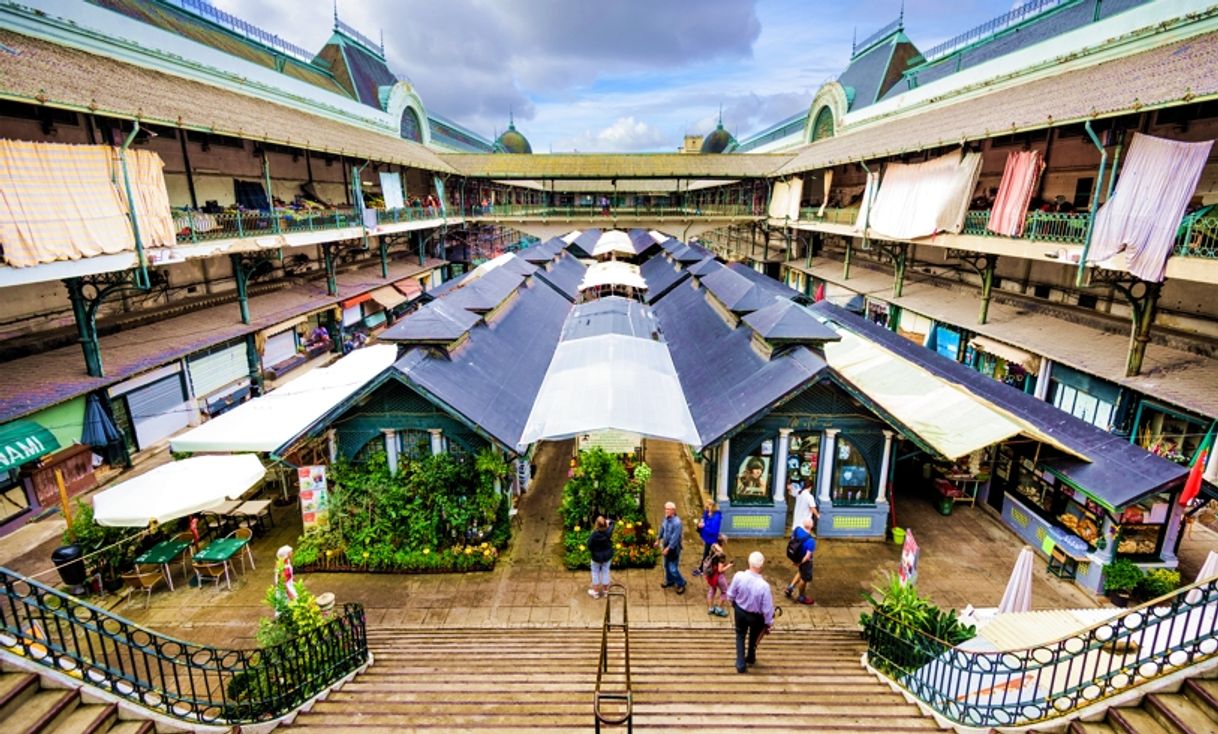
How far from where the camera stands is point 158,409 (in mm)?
16234

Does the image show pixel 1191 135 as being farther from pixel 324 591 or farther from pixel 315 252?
pixel 315 252

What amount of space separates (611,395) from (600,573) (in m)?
3.69

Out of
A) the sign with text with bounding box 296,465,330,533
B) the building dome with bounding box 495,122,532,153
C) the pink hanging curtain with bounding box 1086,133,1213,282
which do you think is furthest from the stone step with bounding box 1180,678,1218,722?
the building dome with bounding box 495,122,532,153

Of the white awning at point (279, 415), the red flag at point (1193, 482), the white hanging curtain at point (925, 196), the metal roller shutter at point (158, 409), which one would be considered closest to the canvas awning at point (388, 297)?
the metal roller shutter at point (158, 409)

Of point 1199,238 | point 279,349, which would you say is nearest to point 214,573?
point 279,349

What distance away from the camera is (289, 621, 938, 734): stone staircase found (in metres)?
6.34

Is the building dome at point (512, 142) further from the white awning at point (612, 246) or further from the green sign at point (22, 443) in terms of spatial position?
the green sign at point (22, 443)

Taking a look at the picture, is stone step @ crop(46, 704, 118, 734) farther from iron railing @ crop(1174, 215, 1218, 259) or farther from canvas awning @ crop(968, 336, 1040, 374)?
canvas awning @ crop(968, 336, 1040, 374)

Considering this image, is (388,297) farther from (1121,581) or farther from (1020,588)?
(1121,581)

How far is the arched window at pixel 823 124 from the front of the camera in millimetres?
41625

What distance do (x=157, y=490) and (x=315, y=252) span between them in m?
20.6

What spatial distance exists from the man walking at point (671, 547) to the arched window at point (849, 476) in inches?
157

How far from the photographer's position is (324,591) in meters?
10.5

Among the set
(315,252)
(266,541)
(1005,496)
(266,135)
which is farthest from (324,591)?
(315,252)
